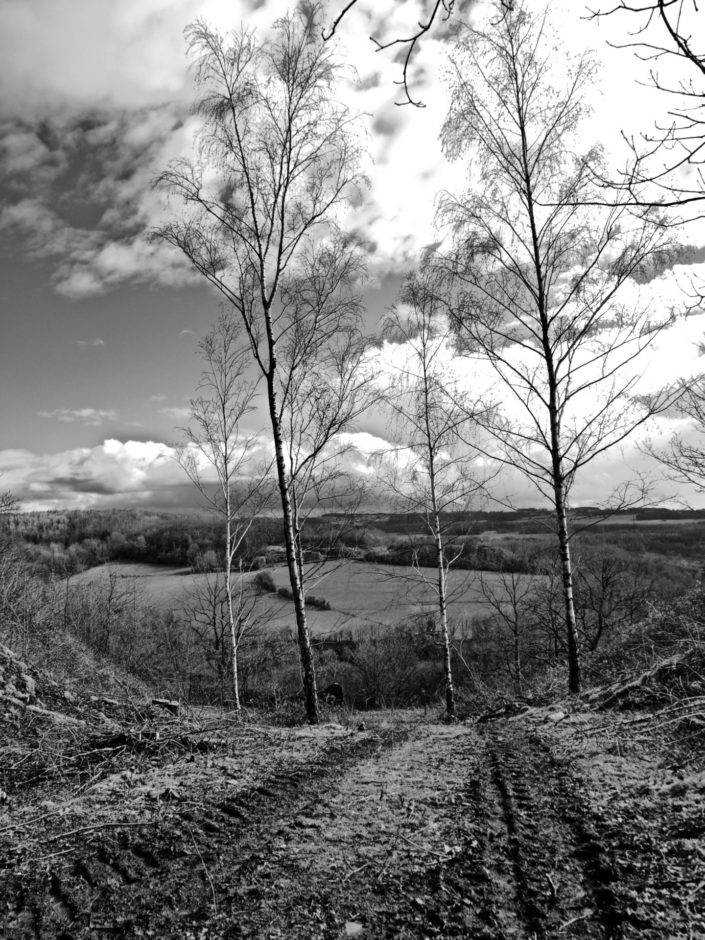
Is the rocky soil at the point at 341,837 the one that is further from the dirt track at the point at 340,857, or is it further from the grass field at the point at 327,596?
Answer: the grass field at the point at 327,596

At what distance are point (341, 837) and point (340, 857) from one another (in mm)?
268

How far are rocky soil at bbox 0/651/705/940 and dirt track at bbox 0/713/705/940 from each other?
1 centimetres

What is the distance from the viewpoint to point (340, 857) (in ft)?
8.63

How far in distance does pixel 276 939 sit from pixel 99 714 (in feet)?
13.9

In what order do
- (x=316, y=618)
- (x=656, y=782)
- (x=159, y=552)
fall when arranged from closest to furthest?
(x=656, y=782) < (x=316, y=618) < (x=159, y=552)

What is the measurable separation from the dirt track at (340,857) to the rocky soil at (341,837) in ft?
0.03

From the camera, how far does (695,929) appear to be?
197 cm

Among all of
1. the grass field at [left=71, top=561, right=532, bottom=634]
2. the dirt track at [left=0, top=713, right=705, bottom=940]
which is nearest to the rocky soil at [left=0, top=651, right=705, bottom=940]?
the dirt track at [left=0, top=713, right=705, bottom=940]

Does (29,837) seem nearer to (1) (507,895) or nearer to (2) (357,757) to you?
(1) (507,895)

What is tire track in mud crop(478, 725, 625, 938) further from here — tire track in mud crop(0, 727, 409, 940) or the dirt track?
tire track in mud crop(0, 727, 409, 940)

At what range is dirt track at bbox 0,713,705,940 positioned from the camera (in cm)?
209

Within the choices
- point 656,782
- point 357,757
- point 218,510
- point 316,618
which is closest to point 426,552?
point 218,510

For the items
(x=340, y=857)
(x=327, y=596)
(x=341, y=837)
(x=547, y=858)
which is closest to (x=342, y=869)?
(x=340, y=857)

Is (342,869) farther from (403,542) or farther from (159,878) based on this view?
(403,542)
